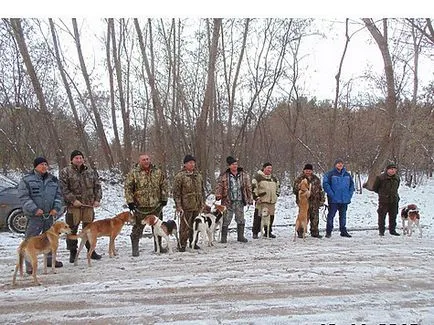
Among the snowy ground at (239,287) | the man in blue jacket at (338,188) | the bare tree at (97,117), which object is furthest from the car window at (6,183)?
the man in blue jacket at (338,188)

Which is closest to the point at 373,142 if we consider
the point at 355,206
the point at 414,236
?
the point at 355,206

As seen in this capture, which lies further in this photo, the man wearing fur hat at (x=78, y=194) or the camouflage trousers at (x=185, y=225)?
the camouflage trousers at (x=185, y=225)

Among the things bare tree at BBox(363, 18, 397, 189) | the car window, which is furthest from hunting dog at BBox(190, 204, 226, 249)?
bare tree at BBox(363, 18, 397, 189)

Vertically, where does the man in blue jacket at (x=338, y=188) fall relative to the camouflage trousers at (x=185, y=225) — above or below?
above

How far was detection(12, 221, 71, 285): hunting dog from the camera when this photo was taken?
5.70 meters

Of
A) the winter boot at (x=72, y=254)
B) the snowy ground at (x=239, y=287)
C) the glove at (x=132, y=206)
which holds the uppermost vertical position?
the glove at (x=132, y=206)

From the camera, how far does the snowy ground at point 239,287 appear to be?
14.9ft

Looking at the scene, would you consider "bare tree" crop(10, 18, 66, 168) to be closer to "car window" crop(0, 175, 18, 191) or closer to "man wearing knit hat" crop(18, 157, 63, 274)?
"car window" crop(0, 175, 18, 191)

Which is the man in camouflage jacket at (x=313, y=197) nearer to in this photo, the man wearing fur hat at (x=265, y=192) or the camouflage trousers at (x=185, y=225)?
the man wearing fur hat at (x=265, y=192)

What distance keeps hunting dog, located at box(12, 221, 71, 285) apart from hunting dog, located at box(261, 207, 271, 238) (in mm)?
4154

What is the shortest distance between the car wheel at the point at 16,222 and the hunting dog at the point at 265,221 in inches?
220

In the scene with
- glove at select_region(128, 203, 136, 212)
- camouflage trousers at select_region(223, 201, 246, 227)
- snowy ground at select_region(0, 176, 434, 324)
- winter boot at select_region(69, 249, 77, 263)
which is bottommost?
snowy ground at select_region(0, 176, 434, 324)

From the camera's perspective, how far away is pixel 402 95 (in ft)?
58.9

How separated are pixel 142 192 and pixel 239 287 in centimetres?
277
